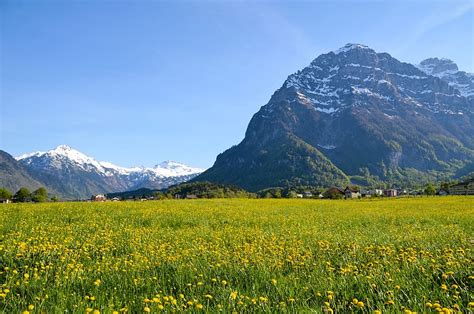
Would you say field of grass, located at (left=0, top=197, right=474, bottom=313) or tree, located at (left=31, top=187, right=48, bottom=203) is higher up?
tree, located at (left=31, top=187, right=48, bottom=203)

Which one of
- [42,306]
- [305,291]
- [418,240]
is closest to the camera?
[42,306]

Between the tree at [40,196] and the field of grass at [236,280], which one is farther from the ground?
the tree at [40,196]

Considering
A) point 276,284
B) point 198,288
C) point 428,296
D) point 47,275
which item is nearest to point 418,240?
point 428,296

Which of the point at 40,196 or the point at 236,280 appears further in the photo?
the point at 40,196

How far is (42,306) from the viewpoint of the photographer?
19.6 feet

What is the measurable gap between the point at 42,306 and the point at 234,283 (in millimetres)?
3595

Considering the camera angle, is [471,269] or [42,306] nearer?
[42,306]

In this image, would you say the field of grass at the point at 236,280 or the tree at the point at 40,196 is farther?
the tree at the point at 40,196

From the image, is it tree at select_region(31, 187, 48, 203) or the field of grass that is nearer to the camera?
the field of grass

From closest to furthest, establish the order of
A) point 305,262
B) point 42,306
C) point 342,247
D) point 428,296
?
point 42,306 < point 428,296 < point 305,262 < point 342,247

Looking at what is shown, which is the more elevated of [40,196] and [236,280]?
[40,196]

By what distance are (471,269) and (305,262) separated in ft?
11.6

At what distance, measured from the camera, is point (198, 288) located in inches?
283

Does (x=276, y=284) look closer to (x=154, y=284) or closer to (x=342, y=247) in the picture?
(x=154, y=284)
